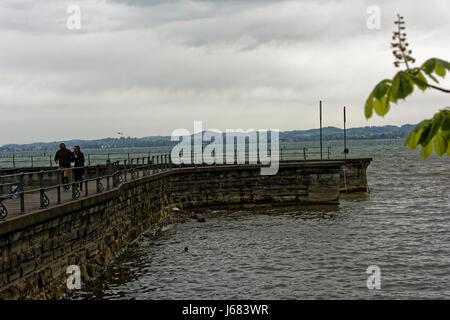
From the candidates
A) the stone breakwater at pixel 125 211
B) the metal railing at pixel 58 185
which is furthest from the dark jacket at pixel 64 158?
the stone breakwater at pixel 125 211

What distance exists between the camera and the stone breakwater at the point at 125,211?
12.5 meters

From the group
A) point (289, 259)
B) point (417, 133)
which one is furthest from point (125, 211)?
point (417, 133)

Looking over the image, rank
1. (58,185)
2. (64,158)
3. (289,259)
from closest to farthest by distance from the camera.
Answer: (58,185), (289,259), (64,158)

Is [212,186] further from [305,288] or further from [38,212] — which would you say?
[38,212]

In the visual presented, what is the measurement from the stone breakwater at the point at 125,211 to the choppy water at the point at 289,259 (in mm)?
1147

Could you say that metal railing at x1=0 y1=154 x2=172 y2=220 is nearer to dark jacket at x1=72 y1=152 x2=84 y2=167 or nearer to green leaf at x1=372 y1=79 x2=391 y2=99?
dark jacket at x1=72 y1=152 x2=84 y2=167

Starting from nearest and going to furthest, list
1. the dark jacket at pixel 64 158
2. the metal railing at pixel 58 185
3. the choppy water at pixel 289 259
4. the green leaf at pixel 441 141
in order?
the green leaf at pixel 441 141, the metal railing at pixel 58 185, the choppy water at pixel 289 259, the dark jacket at pixel 64 158

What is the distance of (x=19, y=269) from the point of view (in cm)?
1227

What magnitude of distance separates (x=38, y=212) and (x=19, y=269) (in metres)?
1.45

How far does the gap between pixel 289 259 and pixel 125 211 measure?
695 centimetres

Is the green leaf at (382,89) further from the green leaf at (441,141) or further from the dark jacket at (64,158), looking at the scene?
the dark jacket at (64,158)

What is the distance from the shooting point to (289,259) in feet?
68.6

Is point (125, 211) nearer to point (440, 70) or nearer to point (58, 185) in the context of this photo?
point (58, 185)
